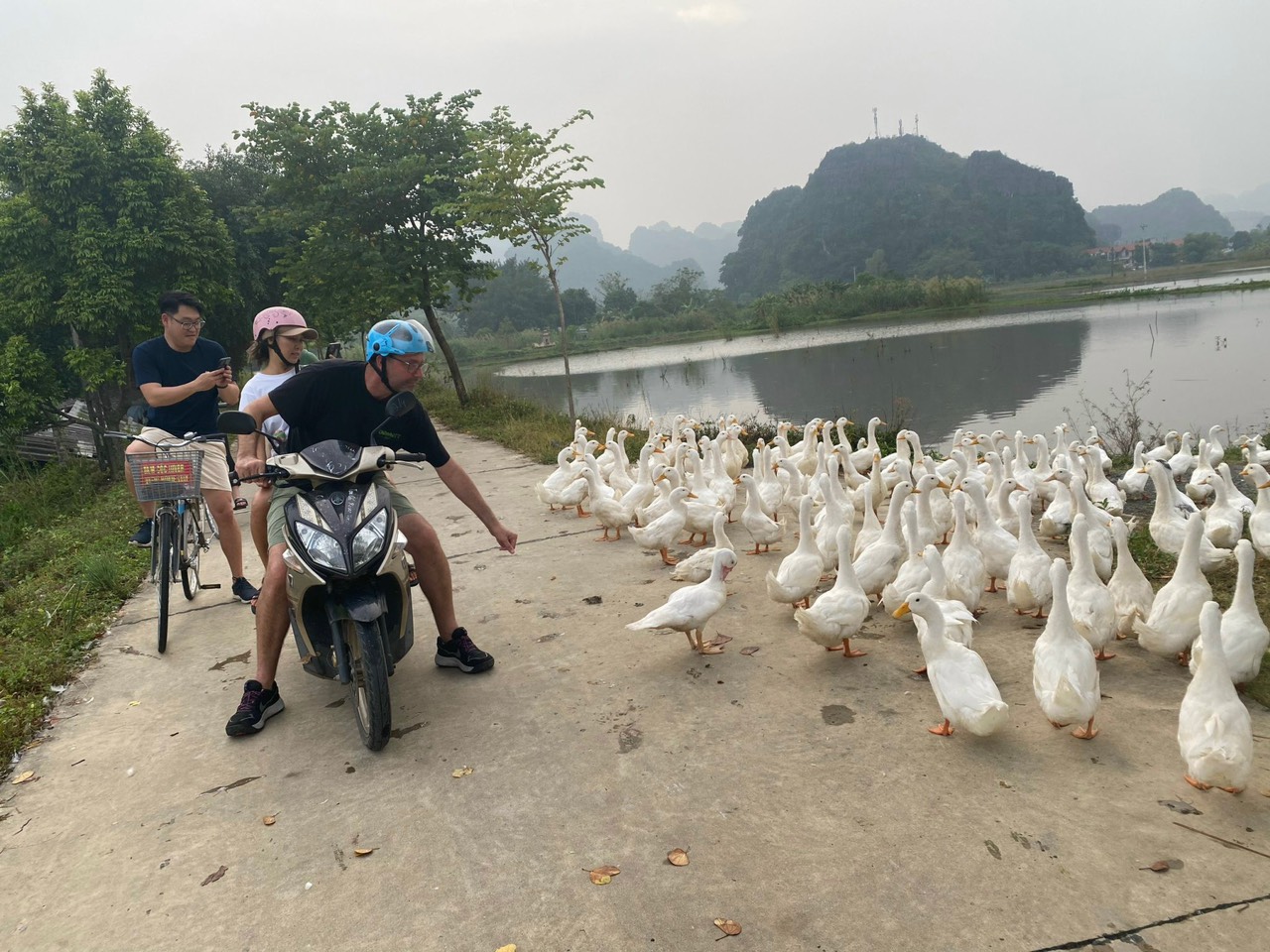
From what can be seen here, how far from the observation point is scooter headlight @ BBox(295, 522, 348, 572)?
325 centimetres

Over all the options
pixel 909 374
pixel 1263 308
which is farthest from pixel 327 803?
pixel 1263 308

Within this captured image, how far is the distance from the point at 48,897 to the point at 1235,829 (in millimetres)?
4096

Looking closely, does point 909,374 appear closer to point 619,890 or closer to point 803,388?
point 803,388

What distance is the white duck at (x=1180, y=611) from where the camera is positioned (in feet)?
11.9

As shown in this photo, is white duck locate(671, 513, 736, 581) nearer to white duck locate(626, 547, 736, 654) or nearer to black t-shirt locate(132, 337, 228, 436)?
white duck locate(626, 547, 736, 654)

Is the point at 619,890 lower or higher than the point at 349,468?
lower

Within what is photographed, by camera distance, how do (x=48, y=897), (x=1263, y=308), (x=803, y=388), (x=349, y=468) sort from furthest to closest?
(x=1263, y=308), (x=803, y=388), (x=349, y=468), (x=48, y=897)

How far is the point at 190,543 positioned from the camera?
528cm

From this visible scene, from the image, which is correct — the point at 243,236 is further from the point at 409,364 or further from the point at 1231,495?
the point at 1231,495

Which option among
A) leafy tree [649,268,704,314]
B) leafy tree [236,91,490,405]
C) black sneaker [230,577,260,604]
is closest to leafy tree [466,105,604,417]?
leafy tree [236,91,490,405]

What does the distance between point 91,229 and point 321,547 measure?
12.0 metres

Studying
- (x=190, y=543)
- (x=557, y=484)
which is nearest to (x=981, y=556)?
Result: (x=557, y=484)

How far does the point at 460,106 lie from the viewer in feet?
53.3

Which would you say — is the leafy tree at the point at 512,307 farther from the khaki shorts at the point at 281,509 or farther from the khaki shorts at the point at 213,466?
the khaki shorts at the point at 281,509
